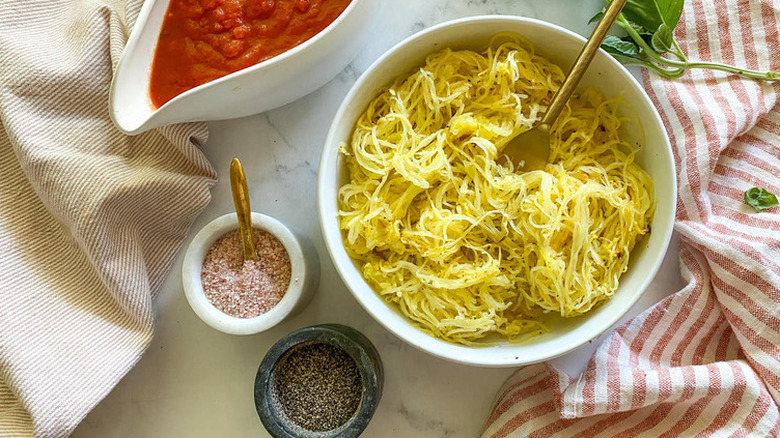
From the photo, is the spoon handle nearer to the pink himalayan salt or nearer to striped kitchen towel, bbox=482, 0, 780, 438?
striped kitchen towel, bbox=482, 0, 780, 438

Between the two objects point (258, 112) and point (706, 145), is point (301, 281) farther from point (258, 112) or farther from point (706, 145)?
point (706, 145)

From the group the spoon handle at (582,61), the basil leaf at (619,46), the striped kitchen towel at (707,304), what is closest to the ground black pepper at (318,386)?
the striped kitchen towel at (707,304)

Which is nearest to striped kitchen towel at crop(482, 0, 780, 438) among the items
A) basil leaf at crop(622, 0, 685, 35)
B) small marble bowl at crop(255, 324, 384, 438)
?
basil leaf at crop(622, 0, 685, 35)

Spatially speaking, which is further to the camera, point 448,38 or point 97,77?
point 97,77

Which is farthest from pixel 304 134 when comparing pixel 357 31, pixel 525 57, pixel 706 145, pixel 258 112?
pixel 706 145

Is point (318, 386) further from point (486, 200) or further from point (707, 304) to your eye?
point (707, 304)

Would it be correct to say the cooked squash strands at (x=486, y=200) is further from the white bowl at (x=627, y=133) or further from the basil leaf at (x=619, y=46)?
the basil leaf at (x=619, y=46)
